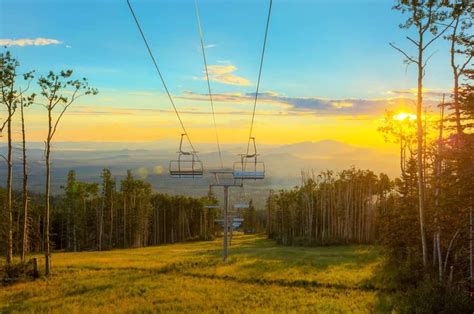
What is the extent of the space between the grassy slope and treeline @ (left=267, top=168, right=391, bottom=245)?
95.6ft

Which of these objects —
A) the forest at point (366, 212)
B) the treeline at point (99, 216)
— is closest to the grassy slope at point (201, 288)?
A: the forest at point (366, 212)

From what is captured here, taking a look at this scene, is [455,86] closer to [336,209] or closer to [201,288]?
[201,288]

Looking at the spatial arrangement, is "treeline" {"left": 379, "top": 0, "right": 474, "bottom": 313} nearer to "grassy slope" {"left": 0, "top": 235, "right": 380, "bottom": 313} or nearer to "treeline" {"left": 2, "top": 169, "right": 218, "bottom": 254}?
"grassy slope" {"left": 0, "top": 235, "right": 380, "bottom": 313}

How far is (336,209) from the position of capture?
217 feet

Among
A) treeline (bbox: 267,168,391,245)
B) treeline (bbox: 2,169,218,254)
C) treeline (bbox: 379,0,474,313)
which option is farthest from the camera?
treeline (bbox: 2,169,218,254)

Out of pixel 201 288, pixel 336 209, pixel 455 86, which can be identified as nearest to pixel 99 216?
pixel 336 209

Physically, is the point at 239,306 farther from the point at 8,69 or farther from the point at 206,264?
the point at 8,69

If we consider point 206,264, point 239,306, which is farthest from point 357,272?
point 239,306

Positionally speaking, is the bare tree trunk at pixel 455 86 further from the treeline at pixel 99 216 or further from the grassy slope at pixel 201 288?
the treeline at pixel 99 216

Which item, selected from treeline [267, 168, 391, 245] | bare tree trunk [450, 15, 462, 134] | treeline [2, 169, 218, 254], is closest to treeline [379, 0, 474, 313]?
bare tree trunk [450, 15, 462, 134]

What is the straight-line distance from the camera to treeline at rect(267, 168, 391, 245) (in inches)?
2525

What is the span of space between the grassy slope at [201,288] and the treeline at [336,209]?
29.2m

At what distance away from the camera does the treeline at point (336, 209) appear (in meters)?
64.1

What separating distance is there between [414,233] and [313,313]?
14069 millimetres
